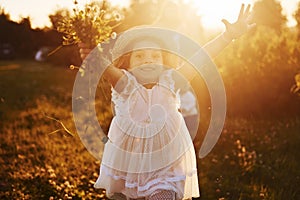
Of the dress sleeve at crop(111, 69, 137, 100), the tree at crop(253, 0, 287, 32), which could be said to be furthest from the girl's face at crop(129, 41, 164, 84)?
the tree at crop(253, 0, 287, 32)

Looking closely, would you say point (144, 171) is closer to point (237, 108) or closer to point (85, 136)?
point (85, 136)

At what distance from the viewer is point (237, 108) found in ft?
38.4

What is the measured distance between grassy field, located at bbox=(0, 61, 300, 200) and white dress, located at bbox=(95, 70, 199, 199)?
26.5 inches

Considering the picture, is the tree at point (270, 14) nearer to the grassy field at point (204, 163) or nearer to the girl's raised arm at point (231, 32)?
the grassy field at point (204, 163)

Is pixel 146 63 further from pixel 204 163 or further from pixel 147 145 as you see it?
pixel 204 163

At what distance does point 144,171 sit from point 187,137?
0.47 m

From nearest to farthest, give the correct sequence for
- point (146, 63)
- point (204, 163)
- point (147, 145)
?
point (147, 145) → point (146, 63) → point (204, 163)

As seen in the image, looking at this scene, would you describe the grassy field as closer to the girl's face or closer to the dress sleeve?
the dress sleeve

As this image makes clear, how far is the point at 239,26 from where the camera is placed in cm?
412

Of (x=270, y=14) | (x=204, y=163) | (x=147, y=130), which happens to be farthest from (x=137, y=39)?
(x=270, y=14)

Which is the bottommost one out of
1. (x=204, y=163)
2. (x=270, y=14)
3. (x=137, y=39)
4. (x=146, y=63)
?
(x=204, y=163)

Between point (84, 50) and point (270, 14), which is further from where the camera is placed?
point (270, 14)

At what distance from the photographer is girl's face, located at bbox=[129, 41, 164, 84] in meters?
3.98

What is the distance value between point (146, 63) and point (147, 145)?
694 millimetres
